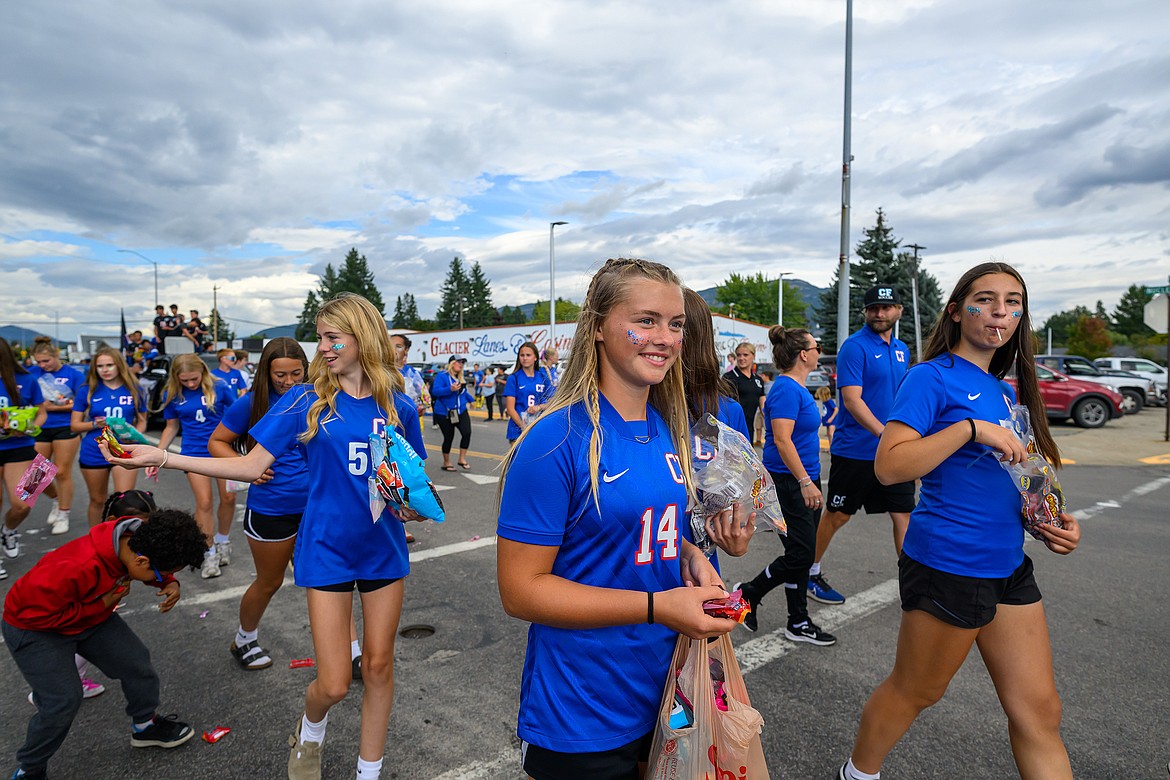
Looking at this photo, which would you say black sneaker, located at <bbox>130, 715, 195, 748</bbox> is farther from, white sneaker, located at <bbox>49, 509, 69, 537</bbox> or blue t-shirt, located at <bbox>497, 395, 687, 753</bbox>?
white sneaker, located at <bbox>49, 509, 69, 537</bbox>

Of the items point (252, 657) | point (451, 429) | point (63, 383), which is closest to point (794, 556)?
Answer: point (252, 657)

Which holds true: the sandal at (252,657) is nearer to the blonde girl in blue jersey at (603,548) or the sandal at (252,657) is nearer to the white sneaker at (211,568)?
the white sneaker at (211,568)

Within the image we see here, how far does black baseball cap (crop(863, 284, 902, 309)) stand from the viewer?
5078mm

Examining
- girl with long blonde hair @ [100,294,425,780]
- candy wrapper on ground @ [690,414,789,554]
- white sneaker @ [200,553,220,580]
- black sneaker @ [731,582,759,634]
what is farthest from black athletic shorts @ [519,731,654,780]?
white sneaker @ [200,553,220,580]

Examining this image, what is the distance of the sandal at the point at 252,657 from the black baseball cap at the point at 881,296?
4759 mm

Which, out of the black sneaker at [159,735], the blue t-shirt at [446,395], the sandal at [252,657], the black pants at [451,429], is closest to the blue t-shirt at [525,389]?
the black pants at [451,429]

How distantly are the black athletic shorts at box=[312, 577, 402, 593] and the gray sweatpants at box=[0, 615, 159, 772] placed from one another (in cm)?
117

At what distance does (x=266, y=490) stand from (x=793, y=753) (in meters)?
3.10

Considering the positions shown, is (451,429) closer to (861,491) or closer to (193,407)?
(193,407)

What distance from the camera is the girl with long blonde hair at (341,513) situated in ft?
9.21

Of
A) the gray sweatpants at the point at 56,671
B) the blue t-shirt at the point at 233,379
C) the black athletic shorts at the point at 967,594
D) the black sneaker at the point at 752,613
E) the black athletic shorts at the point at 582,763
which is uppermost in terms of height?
the blue t-shirt at the point at 233,379

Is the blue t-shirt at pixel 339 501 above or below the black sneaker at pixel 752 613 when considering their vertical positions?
above

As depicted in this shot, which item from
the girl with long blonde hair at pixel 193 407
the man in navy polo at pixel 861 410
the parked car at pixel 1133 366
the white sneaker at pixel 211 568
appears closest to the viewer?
the man in navy polo at pixel 861 410

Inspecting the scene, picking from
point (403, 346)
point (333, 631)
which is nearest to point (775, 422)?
point (333, 631)
